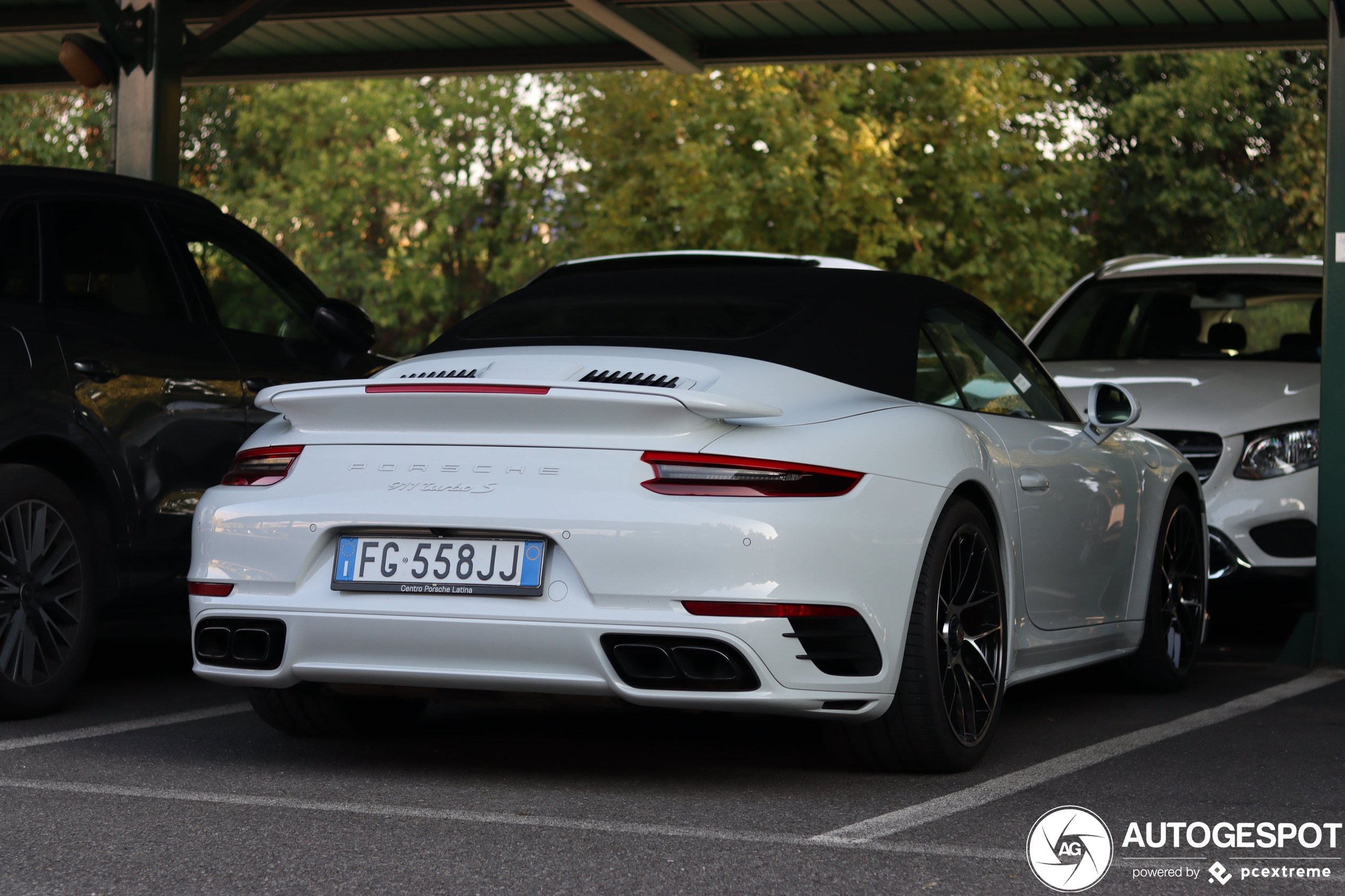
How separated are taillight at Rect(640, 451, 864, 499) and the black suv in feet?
7.87

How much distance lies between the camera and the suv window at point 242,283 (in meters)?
6.64

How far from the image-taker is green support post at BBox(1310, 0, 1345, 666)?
739 cm

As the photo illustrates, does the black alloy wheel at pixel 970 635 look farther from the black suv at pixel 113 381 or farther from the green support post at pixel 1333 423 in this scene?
the green support post at pixel 1333 423

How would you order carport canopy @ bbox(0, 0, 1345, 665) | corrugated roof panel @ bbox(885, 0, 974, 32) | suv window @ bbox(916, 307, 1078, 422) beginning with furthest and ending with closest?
corrugated roof panel @ bbox(885, 0, 974, 32), carport canopy @ bbox(0, 0, 1345, 665), suv window @ bbox(916, 307, 1078, 422)

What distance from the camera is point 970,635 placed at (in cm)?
483

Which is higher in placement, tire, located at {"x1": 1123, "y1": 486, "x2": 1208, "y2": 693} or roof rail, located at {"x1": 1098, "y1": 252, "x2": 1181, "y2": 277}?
roof rail, located at {"x1": 1098, "y1": 252, "x2": 1181, "y2": 277}

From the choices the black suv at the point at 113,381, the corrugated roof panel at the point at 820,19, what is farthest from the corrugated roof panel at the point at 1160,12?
the black suv at the point at 113,381

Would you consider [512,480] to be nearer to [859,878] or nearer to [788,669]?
[788,669]

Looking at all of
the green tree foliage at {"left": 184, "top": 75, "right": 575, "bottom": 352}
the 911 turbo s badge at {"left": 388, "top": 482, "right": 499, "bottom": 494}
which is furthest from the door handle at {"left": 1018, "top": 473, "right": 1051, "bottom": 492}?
the green tree foliage at {"left": 184, "top": 75, "right": 575, "bottom": 352}

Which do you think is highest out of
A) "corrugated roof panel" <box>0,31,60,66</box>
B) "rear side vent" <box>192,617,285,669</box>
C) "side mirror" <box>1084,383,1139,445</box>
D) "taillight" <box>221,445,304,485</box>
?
"corrugated roof panel" <box>0,31,60,66</box>

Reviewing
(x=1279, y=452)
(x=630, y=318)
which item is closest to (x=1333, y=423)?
(x=1279, y=452)

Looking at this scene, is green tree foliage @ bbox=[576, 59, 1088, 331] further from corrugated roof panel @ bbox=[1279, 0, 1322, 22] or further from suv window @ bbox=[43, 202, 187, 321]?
suv window @ bbox=[43, 202, 187, 321]

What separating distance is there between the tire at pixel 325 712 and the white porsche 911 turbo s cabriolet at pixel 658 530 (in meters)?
0.01

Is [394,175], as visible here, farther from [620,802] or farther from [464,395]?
[620,802]
